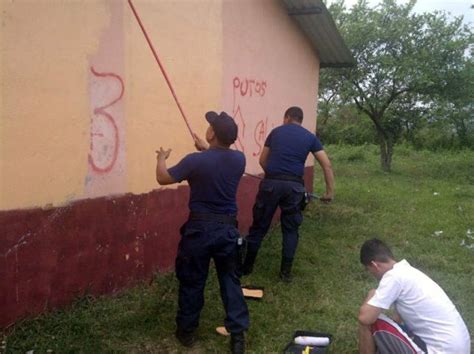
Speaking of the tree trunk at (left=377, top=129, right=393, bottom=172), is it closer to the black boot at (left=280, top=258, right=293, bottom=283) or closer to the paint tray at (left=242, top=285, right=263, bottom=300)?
the black boot at (left=280, top=258, right=293, bottom=283)

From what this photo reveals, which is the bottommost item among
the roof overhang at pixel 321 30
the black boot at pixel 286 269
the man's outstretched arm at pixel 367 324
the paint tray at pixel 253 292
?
the paint tray at pixel 253 292

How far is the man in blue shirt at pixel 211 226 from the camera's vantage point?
11.9ft

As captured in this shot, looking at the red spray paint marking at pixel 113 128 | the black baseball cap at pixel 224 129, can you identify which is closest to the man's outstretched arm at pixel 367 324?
the black baseball cap at pixel 224 129

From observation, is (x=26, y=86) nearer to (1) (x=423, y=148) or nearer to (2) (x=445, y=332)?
(2) (x=445, y=332)

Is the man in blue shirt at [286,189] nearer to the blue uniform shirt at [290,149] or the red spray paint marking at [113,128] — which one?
the blue uniform shirt at [290,149]

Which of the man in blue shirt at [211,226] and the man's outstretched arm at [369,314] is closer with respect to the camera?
the man's outstretched arm at [369,314]

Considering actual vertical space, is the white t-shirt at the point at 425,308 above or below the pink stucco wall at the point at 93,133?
below

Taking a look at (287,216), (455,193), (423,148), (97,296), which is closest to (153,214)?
(97,296)

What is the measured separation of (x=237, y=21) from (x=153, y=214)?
2.70 metres

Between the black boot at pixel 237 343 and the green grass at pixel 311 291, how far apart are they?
138 millimetres

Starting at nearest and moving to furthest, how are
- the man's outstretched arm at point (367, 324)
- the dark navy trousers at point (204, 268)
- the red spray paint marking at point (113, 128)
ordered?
the man's outstretched arm at point (367, 324) < the dark navy trousers at point (204, 268) < the red spray paint marking at point (113, 128)

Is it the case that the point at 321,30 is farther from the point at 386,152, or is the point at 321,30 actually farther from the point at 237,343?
the point at 386,152

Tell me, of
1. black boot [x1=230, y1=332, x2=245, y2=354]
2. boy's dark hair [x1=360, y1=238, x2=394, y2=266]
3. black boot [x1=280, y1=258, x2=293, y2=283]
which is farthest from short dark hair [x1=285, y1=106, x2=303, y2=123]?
black boot [x1=230, y1=332, x2=245, y2=354]

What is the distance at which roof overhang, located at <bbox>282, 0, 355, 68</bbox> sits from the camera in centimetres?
739
